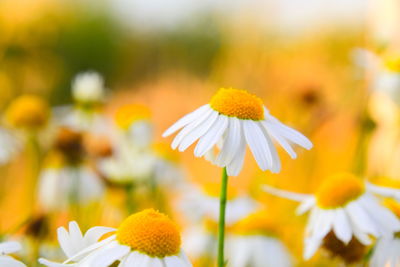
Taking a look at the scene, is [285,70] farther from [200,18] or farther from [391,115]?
[200,18]

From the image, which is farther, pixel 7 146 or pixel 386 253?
pixel 7 146

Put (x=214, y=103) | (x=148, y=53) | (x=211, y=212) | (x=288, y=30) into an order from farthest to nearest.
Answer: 1. (x=148, y=53)
2. (x=288, y=30)
3. (x=211, y=212)
4. (x=214, y=103)

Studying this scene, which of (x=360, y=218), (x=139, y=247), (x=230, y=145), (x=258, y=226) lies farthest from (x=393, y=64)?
(x=139, y=247)

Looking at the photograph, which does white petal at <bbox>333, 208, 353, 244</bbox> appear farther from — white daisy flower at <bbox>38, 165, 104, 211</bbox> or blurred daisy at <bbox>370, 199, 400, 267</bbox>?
white daisy flower at <bbox>38, 165, 104, 211</bbox>

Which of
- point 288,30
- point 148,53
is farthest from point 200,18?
point 288,30

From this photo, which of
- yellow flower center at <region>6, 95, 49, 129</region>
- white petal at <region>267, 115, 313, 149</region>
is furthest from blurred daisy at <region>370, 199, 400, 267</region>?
yellow flower center at <region>6, 95, 49, 129</region>

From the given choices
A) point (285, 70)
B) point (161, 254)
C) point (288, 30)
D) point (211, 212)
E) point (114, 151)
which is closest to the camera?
point (161, 254)

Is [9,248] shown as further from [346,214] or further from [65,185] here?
[65,185]
